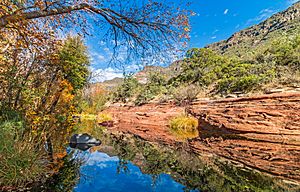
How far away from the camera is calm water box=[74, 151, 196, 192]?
5340 mm

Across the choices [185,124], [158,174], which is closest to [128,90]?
[185,124]

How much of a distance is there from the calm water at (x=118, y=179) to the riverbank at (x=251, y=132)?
2681mm

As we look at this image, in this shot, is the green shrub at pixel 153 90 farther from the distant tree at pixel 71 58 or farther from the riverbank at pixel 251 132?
the distant tree at pixel 71 58

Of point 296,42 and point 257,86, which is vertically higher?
point 296,42

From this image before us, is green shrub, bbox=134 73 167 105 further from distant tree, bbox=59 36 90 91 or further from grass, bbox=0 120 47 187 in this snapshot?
grass, bbox=0 120 47 187

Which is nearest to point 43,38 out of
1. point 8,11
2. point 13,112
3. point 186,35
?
point 8,11

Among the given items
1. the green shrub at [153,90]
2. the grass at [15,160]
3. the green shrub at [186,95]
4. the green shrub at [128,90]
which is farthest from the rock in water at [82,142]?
the green shrub at [128,90]

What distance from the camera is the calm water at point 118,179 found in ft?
17.5

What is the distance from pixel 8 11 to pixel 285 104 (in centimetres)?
1194

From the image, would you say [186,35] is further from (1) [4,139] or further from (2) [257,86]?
(2) [257,86]

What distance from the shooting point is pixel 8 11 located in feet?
13.0

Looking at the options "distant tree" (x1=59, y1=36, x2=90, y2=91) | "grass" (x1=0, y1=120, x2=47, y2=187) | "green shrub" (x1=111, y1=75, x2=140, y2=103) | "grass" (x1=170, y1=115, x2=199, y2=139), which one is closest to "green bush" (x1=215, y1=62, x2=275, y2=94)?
"grass" (x1=170, y1=115, x2=199, y2=139)

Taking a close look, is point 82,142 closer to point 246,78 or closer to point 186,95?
point 246,78

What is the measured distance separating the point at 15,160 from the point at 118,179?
2.53 metres
